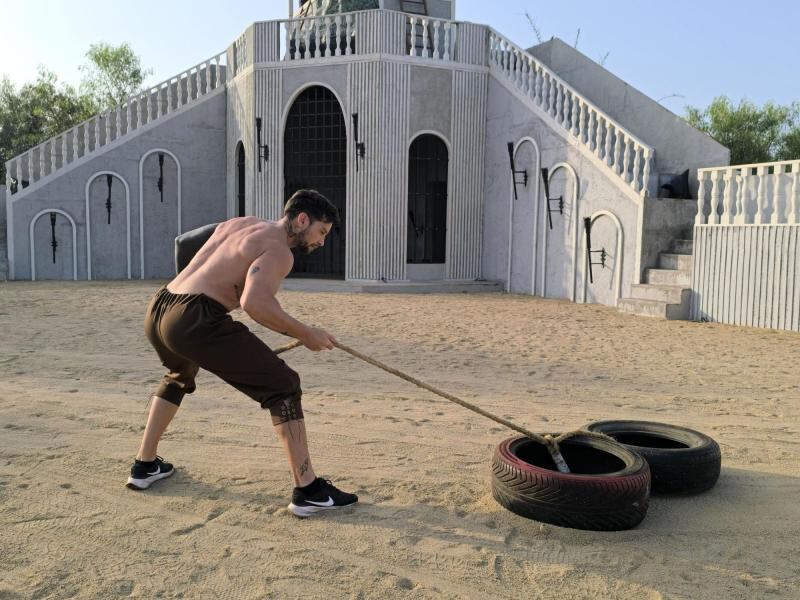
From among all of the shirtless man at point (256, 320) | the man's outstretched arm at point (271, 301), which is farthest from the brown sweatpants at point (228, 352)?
the man's outstretched arm at point (271, 301)

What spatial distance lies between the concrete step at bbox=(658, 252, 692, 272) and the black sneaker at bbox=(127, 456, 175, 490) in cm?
1016

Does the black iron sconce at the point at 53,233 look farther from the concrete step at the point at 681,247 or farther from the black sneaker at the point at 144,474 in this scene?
the black sneaker at the point at 144,474

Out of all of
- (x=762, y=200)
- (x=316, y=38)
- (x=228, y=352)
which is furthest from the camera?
(x=316, y=38)

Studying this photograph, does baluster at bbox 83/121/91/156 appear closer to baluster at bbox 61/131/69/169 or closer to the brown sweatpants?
baluster at bbox 61/131/69/169

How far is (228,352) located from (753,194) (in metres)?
9.97

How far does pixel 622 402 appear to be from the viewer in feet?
19.2

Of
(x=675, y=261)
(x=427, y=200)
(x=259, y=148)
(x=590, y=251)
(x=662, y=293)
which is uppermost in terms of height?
(x=259, y=148)

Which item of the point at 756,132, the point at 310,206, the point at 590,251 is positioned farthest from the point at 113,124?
the point at 756,132

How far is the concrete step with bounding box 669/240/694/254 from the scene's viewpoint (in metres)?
12.4

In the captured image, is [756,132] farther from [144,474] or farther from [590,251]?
[144,474]

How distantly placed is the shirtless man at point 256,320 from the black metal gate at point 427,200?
1365 cm

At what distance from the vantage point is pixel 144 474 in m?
3.73

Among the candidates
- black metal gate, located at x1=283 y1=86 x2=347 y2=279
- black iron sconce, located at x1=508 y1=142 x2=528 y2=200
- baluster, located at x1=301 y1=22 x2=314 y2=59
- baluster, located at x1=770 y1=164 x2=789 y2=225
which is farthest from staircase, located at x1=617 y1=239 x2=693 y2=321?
baluster, located at x1=301 y1=22 x2=314 y2=59

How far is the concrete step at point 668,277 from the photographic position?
11766mm
